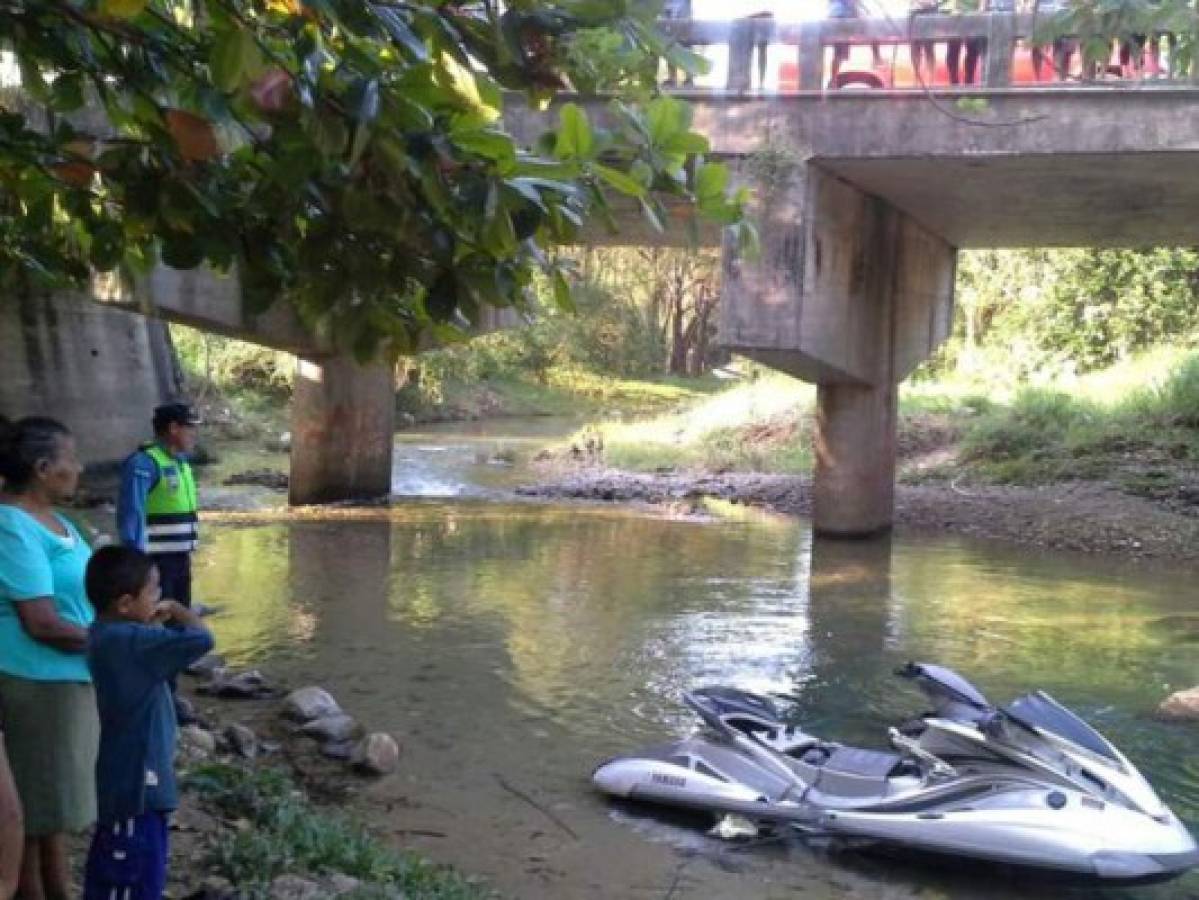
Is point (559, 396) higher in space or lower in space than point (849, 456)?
higher

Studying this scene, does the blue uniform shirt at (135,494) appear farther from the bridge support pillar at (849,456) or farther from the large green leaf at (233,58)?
the bridge support pillar at (849,456)

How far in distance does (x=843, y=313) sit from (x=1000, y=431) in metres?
7.95

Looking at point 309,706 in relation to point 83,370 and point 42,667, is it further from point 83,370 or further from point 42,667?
point 83,370

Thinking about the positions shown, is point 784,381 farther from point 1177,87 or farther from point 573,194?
point 573,194

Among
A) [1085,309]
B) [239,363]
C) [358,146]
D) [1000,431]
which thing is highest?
[1085,309]

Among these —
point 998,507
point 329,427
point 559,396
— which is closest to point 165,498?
point 329,427

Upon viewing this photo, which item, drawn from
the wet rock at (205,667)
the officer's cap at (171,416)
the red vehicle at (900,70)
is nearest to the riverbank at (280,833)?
the wet rock at (205,667)

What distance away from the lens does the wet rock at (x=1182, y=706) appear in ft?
26.2

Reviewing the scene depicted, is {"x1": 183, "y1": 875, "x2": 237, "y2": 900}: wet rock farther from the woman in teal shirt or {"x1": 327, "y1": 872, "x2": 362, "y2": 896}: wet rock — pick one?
the woman in teal shirt

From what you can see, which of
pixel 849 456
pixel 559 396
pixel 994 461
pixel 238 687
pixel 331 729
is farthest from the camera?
pixel 559 396

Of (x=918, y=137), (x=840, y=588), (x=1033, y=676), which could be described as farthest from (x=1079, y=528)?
(x=1033, y=676)

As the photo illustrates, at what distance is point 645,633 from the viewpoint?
10305 mm

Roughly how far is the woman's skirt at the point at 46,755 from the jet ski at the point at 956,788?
3028 mm

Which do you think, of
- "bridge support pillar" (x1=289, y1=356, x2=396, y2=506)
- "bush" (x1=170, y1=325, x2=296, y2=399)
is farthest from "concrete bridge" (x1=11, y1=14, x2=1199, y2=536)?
"bush" (x1=170, y1=325, x2=296, y2=399)
